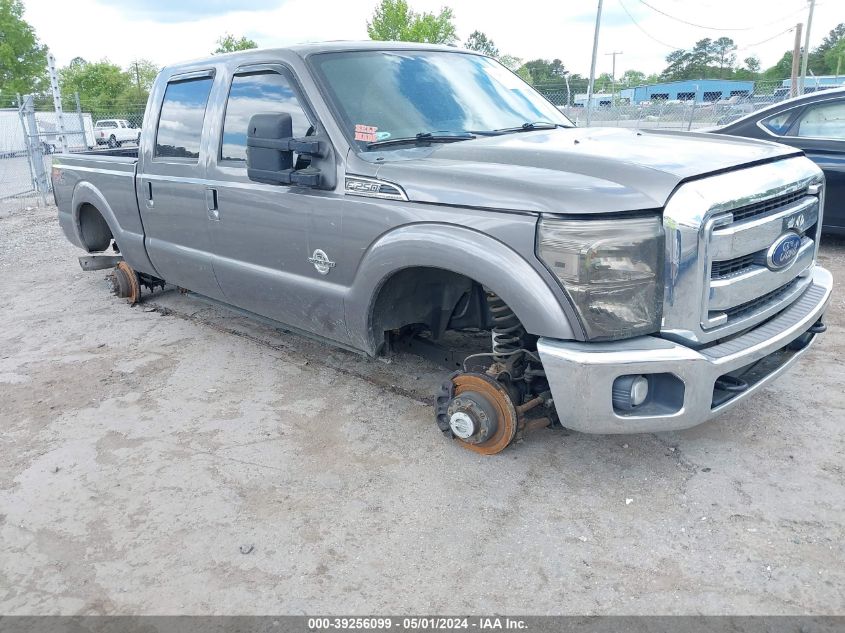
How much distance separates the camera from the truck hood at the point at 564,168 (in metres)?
2.76

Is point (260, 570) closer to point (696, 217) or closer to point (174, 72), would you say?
point (696, 217)

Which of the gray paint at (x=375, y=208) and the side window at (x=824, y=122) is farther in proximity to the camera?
the side window at (x=824, y=122)

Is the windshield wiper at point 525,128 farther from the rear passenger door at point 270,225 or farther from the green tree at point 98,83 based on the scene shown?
the green tree at point 98,83

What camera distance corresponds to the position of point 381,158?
11.5ft

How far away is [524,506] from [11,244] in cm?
942

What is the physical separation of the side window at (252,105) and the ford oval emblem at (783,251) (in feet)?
7.87

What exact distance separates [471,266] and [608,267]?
591mm

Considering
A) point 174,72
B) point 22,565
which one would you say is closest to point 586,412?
point 22,565

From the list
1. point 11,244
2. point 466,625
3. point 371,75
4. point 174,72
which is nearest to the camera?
point 466,625

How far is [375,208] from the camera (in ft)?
11.2

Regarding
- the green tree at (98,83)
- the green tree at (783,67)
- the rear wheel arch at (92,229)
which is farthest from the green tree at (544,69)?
the rear wheel arch at (92,229)

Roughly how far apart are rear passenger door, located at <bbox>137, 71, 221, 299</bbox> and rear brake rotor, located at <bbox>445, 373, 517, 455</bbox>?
6.99 ft

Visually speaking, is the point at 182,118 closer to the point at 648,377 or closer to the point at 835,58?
the point at 648,377

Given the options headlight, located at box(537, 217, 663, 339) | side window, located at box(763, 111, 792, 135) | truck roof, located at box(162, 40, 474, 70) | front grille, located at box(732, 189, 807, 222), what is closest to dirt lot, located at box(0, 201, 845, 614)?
headlight, located at box(537, 217, 663, 339)
